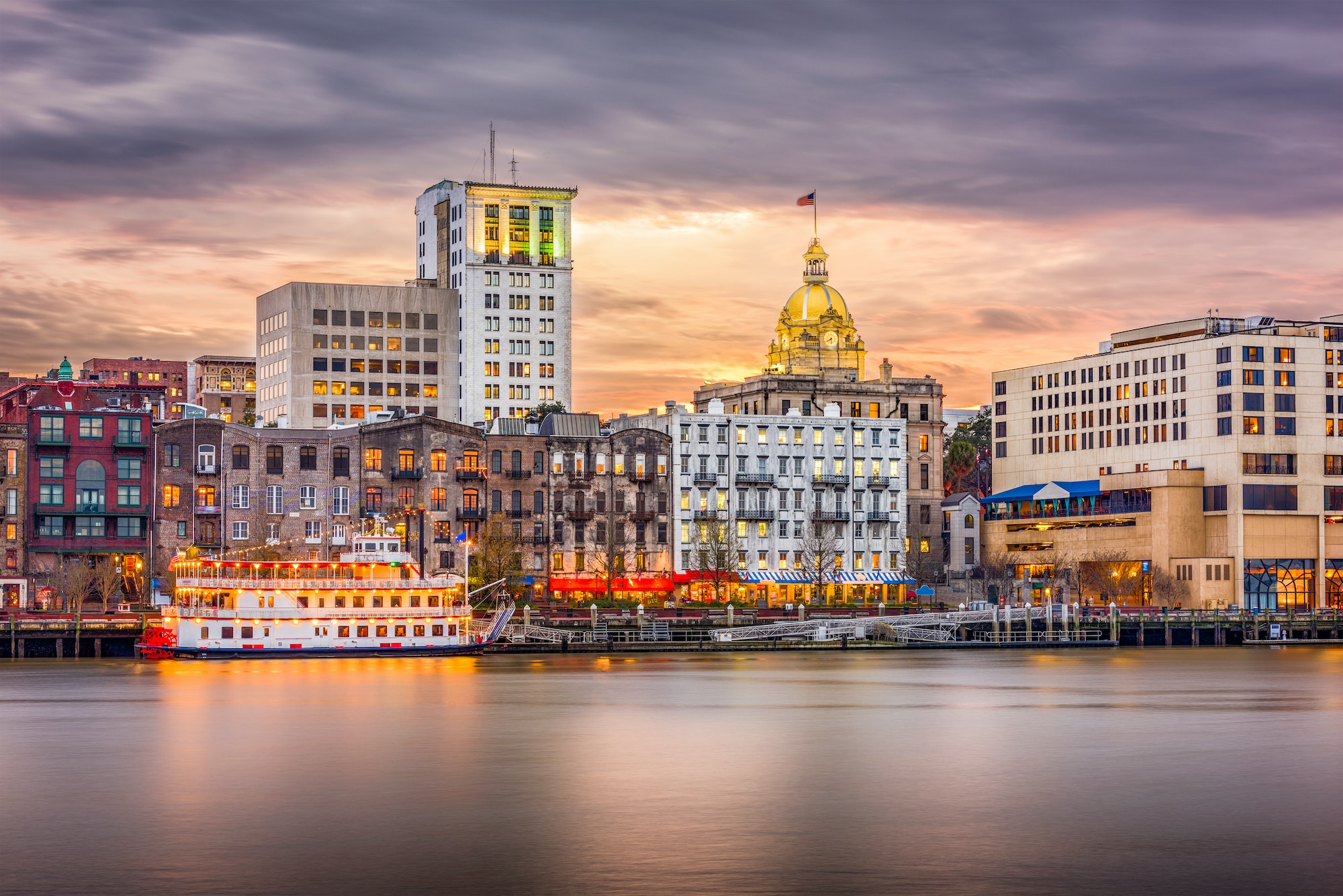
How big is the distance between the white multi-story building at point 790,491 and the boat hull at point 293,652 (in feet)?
175

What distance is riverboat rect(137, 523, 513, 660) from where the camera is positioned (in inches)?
5094

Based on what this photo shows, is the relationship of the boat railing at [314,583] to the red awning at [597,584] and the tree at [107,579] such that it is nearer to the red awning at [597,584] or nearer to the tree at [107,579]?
the tree at [107,579]

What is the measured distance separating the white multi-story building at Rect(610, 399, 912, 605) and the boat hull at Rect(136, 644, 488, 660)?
53270 mm

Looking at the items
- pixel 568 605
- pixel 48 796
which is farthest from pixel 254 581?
pixel 48 796

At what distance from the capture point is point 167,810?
55.5 m

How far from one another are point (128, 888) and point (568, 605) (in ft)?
424

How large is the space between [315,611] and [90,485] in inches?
1479

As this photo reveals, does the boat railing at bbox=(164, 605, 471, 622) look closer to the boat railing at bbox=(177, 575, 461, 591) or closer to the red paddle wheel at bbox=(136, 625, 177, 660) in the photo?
the red paddle wheel at bbox=(136, 625, 177, 660)

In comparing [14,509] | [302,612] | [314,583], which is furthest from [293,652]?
[14,509]

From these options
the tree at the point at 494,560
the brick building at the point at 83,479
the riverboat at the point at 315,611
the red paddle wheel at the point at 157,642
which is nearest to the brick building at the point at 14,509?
the brick building at the point at 83,479

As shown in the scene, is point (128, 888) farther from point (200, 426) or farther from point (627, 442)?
point (627, 442)

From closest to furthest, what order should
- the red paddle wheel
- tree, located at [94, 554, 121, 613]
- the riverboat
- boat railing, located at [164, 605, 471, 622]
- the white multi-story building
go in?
the riverboat
boat railing, located at [164, 605, 471, 622]
the red paddle wheel
tree, located at [94, 554, 121, 613]
the white multi-story building

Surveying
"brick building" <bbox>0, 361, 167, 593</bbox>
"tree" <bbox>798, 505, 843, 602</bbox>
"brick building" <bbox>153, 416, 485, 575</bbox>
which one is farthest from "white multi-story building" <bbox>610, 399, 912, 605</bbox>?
"brick building" <bbox>0, 361, 167, 593</bbox>

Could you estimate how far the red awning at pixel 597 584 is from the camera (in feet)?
581
